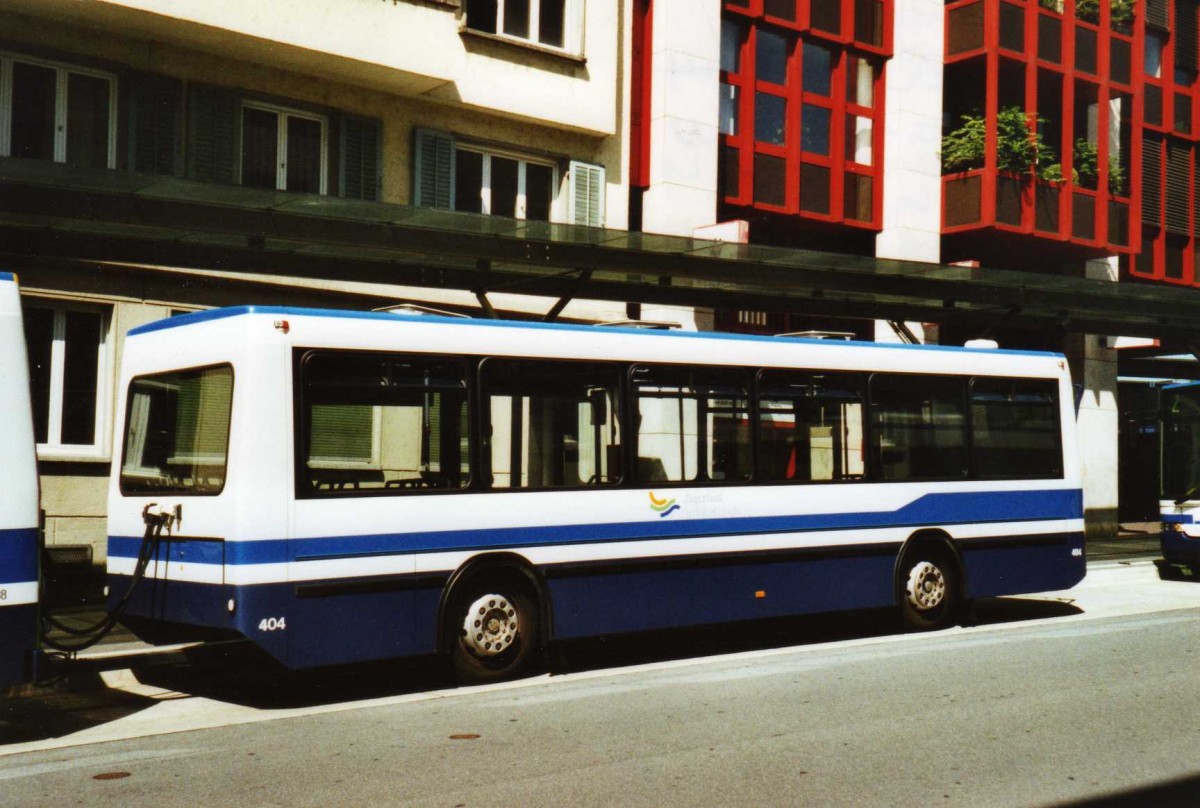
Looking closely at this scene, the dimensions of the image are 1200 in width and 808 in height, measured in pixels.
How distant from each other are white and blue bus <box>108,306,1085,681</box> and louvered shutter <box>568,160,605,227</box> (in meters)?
8.60

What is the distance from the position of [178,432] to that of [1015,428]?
8454 mm

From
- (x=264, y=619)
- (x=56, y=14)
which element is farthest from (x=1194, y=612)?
(x=56, y=14)

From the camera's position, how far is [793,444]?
12156 mm

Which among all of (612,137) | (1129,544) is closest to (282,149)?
(612,137)

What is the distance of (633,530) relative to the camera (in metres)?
10.9

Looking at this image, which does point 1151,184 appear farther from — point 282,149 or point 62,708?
point 62,708

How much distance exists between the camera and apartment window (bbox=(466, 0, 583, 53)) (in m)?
19.9

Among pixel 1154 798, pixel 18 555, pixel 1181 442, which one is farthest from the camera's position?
pixel 1181 442

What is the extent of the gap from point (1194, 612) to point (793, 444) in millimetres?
5463

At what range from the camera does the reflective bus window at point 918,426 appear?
1280 centimetres

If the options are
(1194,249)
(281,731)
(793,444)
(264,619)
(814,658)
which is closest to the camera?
(281,731)

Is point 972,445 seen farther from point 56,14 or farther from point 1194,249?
point 1194,249

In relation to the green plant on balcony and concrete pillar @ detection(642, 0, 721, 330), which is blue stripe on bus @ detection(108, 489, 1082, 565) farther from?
the green plant on balcony

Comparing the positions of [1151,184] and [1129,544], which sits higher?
[1151,184]
